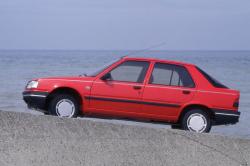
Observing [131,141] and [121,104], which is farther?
[121,104]

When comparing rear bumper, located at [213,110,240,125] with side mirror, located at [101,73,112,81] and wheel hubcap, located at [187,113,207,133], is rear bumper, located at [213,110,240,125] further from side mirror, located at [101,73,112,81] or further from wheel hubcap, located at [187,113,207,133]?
side mirror, located at [101,73,112,81]

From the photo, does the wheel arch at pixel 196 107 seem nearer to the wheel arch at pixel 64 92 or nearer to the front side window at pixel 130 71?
the front side window at pixel 130 71

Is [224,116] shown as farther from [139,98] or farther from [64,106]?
[64,106]

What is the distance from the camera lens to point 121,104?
11891 millimetres

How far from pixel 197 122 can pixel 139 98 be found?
96 centimetres

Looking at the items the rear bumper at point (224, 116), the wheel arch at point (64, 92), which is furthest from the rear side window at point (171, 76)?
the wheel arch at point (64, 92)

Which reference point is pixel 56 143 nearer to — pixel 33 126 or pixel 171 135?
pixel 33 126

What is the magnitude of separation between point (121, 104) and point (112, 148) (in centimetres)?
219

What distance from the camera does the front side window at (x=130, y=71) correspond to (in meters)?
12.1

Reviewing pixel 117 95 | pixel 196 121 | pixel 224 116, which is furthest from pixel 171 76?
pixel 224 116

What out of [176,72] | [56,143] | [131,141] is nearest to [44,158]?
[56,143]

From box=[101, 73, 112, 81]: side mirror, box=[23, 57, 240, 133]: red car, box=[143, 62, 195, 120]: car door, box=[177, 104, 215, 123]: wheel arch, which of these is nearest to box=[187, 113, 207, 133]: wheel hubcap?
box=[23, 57, 240, 133]: red car

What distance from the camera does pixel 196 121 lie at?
1193 centimetres

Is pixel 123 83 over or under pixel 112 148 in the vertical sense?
over
